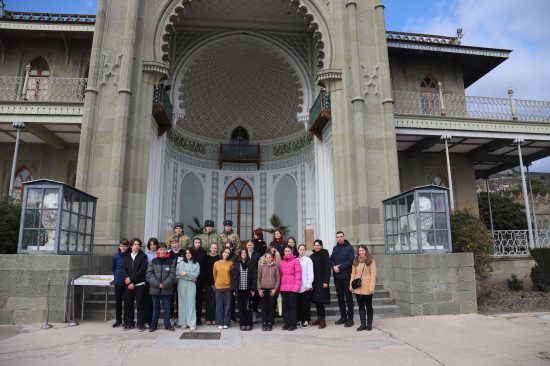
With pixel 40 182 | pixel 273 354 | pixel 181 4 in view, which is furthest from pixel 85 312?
pixel 181 4

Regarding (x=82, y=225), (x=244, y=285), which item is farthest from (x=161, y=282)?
(x=82, y=225)

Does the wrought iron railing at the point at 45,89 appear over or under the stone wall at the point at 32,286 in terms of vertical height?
over

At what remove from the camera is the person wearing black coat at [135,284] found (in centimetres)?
656

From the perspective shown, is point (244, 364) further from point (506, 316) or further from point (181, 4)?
point (181, 4)

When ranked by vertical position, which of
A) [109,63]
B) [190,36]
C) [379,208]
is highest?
[190,36]

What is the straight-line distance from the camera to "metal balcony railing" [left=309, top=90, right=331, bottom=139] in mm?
12365

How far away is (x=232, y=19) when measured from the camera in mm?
14438

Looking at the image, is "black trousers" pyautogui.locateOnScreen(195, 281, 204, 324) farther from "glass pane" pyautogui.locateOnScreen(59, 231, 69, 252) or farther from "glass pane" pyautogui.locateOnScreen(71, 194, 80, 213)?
"glass pane" pyautogui.locateOnScreen(71, 194, 80, 213)

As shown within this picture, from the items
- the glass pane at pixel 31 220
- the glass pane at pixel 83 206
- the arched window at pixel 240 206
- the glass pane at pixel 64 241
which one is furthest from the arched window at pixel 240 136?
the glass pane at pixel 31 220

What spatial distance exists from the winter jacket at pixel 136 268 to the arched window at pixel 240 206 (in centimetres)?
1123

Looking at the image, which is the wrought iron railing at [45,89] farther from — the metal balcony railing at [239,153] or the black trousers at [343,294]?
the black trousers at [343,294]

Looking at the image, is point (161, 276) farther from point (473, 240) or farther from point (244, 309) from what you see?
point (473, 240)

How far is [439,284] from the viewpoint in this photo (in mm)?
7793

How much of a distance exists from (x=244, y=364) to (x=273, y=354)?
21.6 inches
